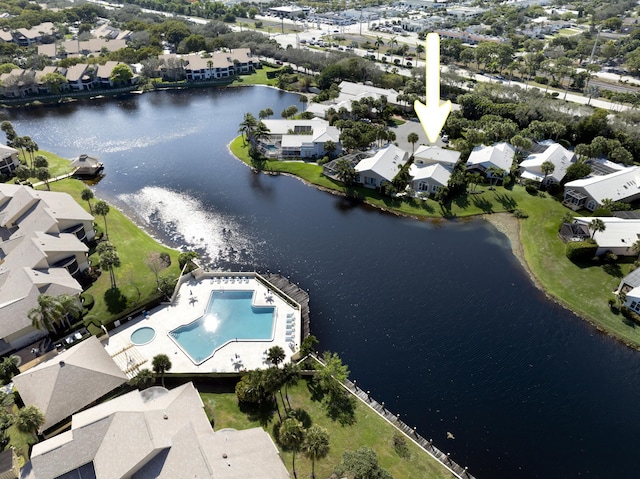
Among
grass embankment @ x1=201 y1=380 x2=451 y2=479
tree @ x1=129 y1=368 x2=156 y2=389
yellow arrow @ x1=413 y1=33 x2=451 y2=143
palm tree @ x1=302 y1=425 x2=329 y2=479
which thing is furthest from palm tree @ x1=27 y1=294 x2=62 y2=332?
yellow arrow @ x1=413 y1=33 x2=451 y2=143

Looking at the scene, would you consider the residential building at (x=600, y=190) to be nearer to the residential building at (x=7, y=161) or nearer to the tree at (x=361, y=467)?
the tree at (x=361, y=467)

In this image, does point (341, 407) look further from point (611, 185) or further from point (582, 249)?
point (611, 185)

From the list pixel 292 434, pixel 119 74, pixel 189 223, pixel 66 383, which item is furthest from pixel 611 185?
pixel 119 74

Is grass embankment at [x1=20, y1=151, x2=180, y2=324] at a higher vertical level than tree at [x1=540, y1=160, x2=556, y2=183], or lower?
lower

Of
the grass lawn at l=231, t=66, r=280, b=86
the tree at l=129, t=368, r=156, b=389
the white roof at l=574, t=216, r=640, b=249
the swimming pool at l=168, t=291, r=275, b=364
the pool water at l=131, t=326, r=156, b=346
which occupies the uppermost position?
the grass lawn at l=231, t=66, r=280, b=86

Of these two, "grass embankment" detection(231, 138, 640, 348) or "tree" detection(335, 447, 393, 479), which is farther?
"grass embankment" detection(231, 138, 640, 348)

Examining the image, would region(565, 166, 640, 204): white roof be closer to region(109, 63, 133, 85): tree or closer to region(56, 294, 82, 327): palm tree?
region(56, 294, 82, 327): palm tree

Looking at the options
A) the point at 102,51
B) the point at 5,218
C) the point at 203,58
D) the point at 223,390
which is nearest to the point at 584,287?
the point at 223,390
